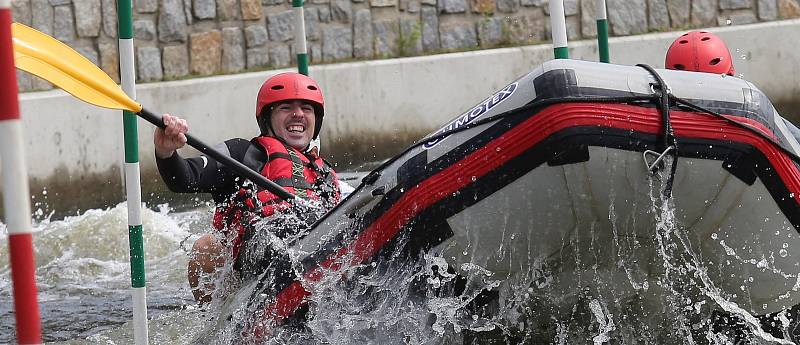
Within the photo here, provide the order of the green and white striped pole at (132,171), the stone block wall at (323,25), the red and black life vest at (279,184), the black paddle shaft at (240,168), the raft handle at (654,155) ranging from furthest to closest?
the stone block wall at (323,25)
the red and black life vest at (279,184)
the black paddle shaft at (240,168)
the green and white striped pole at (132,171)
the raft handle at (654,155)

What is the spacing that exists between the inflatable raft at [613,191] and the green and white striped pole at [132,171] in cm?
80

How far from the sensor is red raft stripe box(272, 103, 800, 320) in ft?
11.2

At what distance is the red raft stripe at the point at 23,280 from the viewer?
2.39 m

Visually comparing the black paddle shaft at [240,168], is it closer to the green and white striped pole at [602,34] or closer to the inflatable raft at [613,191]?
the inflatable raft at [613,191]

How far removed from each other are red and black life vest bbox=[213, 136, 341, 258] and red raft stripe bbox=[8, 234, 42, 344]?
200cm

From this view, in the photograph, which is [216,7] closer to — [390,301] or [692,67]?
[692,67]

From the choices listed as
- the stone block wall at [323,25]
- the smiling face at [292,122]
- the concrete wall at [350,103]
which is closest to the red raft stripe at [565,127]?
the smiling face at [292,122]

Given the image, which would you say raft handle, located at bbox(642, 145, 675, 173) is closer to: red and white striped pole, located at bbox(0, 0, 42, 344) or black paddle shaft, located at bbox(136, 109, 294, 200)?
black paddle shaft, located at bbox(136, 109, 294, 200)

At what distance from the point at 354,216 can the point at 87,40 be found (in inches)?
194

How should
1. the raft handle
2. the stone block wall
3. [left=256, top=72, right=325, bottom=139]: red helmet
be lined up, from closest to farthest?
the raft handle, [left=256, top=72, right=325, bottom=139]: red helmet, the stone block wall

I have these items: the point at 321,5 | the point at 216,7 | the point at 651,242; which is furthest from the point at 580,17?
the point at 651,242

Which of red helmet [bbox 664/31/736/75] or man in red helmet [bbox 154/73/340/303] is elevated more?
red helmet [bbox 664/31/736/75]

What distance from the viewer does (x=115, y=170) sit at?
27.5 ft

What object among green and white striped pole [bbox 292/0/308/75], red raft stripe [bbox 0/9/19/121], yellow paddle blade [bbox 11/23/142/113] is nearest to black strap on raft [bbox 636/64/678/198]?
yellow paddle blade [bbox 11/23/142/113]
